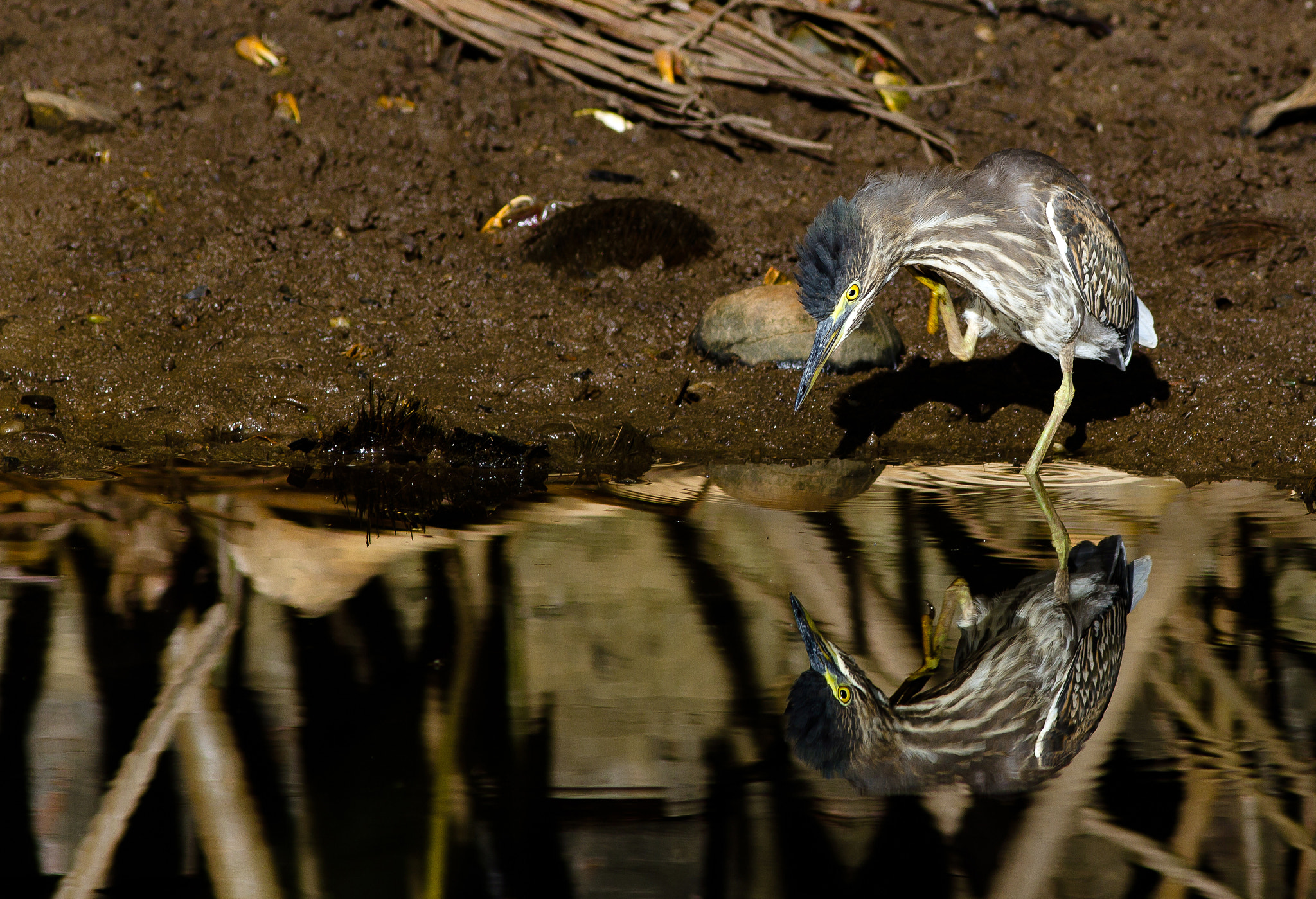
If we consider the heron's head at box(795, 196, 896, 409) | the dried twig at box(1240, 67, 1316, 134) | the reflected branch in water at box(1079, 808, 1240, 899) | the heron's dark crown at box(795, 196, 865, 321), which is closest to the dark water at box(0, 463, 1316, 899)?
the reflected branch in water at box(1079, 808, 1240, 899)

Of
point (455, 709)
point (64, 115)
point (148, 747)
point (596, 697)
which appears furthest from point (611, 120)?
point (148, 747)

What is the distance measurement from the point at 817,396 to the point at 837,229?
1.59 meters

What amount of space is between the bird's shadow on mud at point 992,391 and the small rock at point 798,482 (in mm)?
318

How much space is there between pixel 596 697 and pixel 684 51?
21.4 ft

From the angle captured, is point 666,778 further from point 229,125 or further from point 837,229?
point 229,125

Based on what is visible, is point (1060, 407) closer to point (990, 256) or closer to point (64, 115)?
point (990, 256)

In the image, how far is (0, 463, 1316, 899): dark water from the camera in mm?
2479

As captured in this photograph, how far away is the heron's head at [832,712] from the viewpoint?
2916 millimetres

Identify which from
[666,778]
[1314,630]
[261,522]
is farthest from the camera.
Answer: [261,522]

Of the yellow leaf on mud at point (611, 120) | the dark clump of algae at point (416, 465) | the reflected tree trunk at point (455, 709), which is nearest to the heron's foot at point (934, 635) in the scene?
the reflected tree trunk at point (455, 709)

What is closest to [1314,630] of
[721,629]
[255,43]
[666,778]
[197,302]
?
[721,629]

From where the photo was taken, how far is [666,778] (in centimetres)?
277

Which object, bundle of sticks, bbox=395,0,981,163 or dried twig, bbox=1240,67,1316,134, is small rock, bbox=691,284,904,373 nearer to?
bundle of sticks, bbox=395,0,981,163

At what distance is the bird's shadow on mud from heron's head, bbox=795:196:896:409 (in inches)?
42.0
